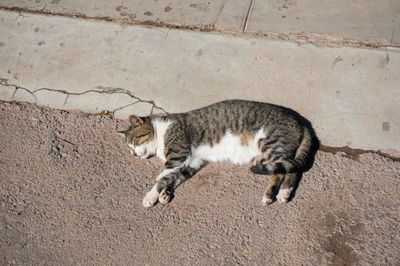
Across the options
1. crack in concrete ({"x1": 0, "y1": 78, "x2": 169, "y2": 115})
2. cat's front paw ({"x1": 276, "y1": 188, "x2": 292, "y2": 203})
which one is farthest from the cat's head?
cat's front paw ({"x1": 276, "y1": 188, "x2": 292, "y2": 203})

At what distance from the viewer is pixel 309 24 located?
4.83m

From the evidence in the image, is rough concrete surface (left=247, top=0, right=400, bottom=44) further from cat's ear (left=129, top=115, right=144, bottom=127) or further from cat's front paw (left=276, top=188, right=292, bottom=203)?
cat's front paw (left=276, top=188, right=292, bottom=203)

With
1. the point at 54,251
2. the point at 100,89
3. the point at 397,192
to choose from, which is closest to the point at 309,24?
the point at 397,192

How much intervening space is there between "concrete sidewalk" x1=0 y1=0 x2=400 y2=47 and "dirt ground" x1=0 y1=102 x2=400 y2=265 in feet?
6.16

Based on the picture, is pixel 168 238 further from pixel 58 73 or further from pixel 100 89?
pixel 58 73

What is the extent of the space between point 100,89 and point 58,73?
78cm

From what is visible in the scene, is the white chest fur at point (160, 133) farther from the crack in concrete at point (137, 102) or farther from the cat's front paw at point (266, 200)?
the cat's front paw at point (266, 200)

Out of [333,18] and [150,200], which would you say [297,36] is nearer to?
[333,18]

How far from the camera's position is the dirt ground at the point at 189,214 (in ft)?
10.4

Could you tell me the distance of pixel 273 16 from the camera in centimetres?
Answer: 504

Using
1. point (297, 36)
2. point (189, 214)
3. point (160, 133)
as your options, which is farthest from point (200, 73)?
point (189, 214)

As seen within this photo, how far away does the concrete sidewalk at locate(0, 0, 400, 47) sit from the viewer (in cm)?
464

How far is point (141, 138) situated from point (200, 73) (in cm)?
130

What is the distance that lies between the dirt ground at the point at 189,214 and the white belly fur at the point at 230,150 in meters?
0.10
